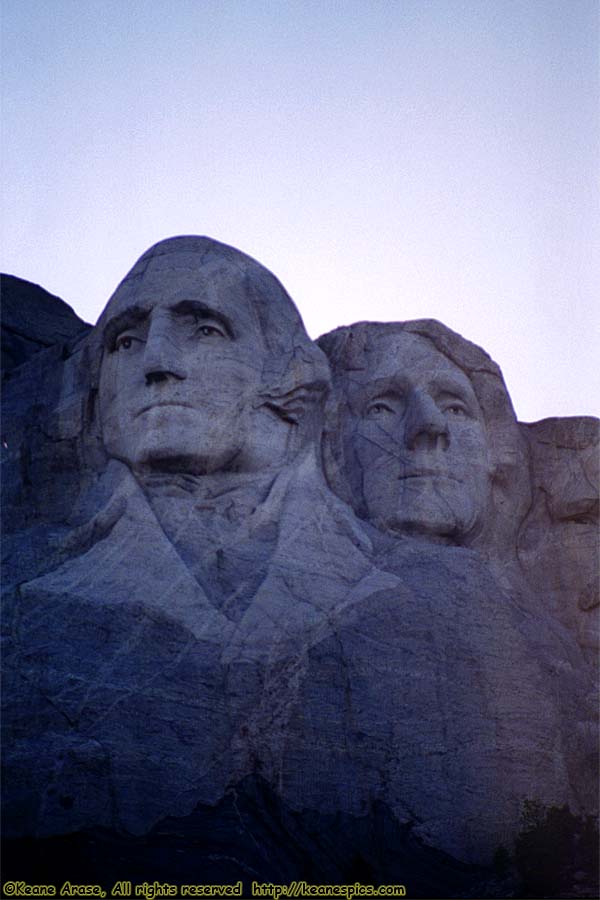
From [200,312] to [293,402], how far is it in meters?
0.78

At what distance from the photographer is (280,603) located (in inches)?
300

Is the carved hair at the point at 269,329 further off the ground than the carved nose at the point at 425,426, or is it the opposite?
the carved hair at the point at 269,329

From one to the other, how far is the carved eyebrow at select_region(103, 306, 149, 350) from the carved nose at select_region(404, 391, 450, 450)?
183cm

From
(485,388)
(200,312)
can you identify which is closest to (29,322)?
(200,312)

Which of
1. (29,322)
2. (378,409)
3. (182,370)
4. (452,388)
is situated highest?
(29,322)

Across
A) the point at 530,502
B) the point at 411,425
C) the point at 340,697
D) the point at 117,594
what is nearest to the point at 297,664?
the point at 340,697

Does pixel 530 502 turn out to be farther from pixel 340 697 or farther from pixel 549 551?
pixel 340 697

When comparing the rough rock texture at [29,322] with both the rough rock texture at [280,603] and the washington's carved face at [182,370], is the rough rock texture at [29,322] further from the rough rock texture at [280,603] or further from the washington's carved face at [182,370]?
the washington's carved face at [182,370]

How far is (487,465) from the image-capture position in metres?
9.21

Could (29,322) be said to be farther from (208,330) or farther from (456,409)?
(456,409)

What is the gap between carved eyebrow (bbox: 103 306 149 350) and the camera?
8484 millimetres

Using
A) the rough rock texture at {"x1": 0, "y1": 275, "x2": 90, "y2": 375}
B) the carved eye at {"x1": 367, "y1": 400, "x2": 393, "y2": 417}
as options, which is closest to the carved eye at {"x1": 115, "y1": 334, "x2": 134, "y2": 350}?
the rough rock texture at {"x1": 0, "y1": 275, "x2": 90, "y2": 375}

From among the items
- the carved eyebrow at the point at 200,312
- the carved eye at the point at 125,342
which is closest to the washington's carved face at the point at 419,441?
the carved eyebrow at the point at 200,312

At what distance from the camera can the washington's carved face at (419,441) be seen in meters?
8.83
